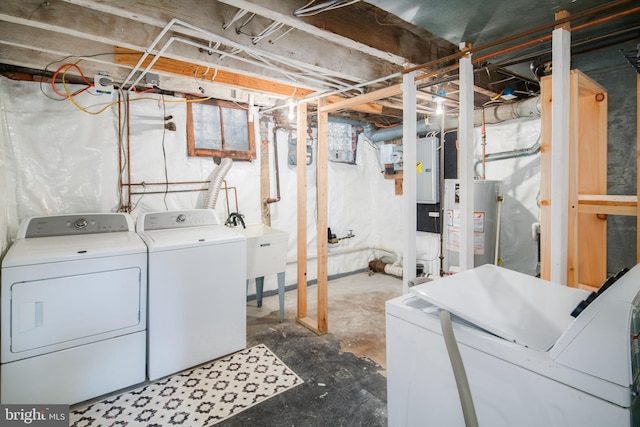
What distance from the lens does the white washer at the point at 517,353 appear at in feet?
2.32

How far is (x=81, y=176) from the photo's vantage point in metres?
2.68

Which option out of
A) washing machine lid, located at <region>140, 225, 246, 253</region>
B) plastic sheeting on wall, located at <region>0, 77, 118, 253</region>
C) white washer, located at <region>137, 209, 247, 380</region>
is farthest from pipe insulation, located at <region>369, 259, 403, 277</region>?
plastic sheeting on wall, located at <region>0, 77, 118, 253</region>

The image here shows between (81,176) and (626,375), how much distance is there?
3.44m

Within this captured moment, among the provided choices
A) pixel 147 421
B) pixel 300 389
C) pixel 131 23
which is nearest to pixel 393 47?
pixel 131 23

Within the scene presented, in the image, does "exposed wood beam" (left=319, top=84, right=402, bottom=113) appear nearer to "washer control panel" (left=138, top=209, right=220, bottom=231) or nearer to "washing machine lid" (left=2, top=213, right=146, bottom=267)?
"washer control panel" (left=138, top=209, right=220, bottom=231)

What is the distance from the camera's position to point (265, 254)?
10.0 ft

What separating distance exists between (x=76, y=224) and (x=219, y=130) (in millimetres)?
1582

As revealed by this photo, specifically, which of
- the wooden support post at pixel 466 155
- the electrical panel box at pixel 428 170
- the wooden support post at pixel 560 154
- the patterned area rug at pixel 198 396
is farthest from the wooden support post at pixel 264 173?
the wooden support post at pixel 560 154

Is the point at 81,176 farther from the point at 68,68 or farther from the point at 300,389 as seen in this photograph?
the point at 300,389

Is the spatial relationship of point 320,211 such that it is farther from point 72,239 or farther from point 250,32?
point 72,239

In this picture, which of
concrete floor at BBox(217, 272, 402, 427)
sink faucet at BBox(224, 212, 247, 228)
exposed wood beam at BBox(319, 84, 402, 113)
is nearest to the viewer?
concrete floor at BBox(217, 272, 402, 427)

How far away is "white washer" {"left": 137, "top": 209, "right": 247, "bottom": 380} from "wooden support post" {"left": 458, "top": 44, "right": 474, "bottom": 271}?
5.44 feet

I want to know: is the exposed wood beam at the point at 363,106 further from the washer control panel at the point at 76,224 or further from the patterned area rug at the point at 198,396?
the patterned area rug at the point at 198,396

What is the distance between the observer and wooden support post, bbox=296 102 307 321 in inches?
117
